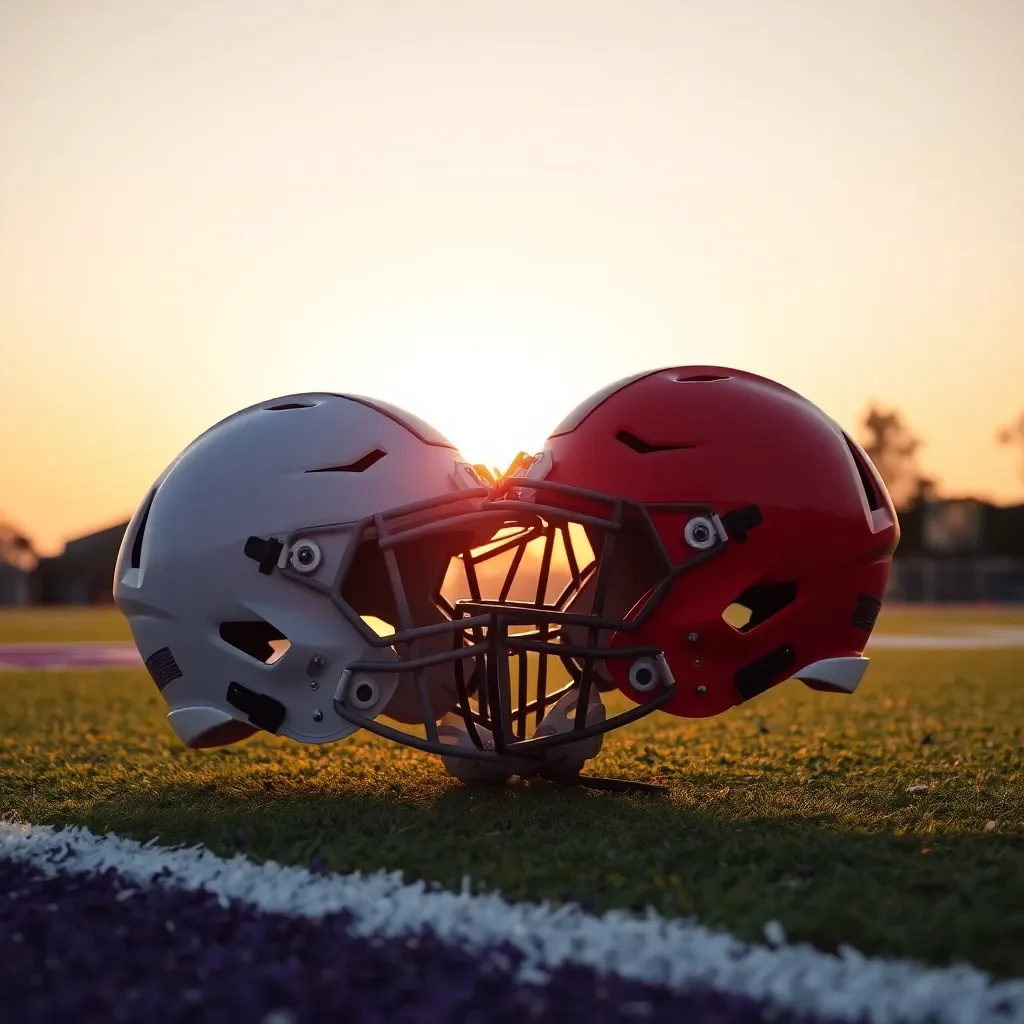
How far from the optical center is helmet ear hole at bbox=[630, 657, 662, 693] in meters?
3.52

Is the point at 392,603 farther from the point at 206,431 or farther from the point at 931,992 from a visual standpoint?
the point at 931,992

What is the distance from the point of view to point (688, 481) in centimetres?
358

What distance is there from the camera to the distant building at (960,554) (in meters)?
47.1

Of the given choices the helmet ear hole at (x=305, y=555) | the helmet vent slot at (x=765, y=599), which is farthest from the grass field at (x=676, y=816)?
the helmet ear hole at (x=305, y=555)

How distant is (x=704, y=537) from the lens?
3.51m

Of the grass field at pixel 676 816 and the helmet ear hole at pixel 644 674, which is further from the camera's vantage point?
the helmet ear hole at pixel 644 674

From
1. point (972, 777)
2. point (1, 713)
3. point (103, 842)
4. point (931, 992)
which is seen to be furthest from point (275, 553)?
point (1, 713)

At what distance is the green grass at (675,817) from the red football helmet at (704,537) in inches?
17.3

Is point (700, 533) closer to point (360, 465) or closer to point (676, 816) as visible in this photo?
point (676, 816)

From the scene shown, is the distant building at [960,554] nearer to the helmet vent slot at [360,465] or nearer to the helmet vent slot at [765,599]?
the helmet vent slot at [765,599]

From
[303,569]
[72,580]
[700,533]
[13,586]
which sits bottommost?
[13,586]

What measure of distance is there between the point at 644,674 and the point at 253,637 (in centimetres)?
132

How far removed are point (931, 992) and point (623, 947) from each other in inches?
22.3

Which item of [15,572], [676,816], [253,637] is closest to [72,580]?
[15,572]
